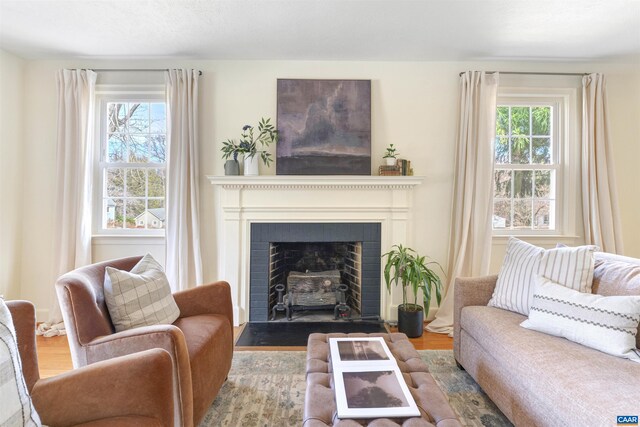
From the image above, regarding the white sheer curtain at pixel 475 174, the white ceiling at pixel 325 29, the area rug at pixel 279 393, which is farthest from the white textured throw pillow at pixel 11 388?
the white sheer curtain at pixel 475 174

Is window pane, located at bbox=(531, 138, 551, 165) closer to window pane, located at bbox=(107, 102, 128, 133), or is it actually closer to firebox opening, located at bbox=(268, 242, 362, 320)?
firebox opening, located at bbox=(268, 242, 362, 320)

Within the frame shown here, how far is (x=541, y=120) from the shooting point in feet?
10.4

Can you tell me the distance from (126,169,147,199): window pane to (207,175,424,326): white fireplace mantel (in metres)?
0.85

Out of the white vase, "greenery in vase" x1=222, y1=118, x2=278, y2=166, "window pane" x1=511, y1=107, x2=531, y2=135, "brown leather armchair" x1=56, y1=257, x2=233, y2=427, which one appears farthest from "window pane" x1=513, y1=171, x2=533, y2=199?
"brown leather armchair" x1=56, y1=257, x2=233, y2=427

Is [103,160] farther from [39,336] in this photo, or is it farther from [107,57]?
[39,336]

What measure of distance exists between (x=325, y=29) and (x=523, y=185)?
2458mm

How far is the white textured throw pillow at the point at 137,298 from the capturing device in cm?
151

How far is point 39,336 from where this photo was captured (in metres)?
2.69

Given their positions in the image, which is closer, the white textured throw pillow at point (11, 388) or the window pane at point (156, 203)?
the white textured throw pillow at point (11, 388)

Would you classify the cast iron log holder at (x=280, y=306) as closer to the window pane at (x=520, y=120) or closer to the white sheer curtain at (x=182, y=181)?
the white sheer curtain at (x=182, y=181)

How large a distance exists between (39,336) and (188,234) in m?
1.50

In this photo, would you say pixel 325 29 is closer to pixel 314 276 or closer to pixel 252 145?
pixel 252 145

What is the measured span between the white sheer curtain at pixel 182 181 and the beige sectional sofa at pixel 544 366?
2310mm

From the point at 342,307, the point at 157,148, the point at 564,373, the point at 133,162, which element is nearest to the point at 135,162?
the point at 133,162
